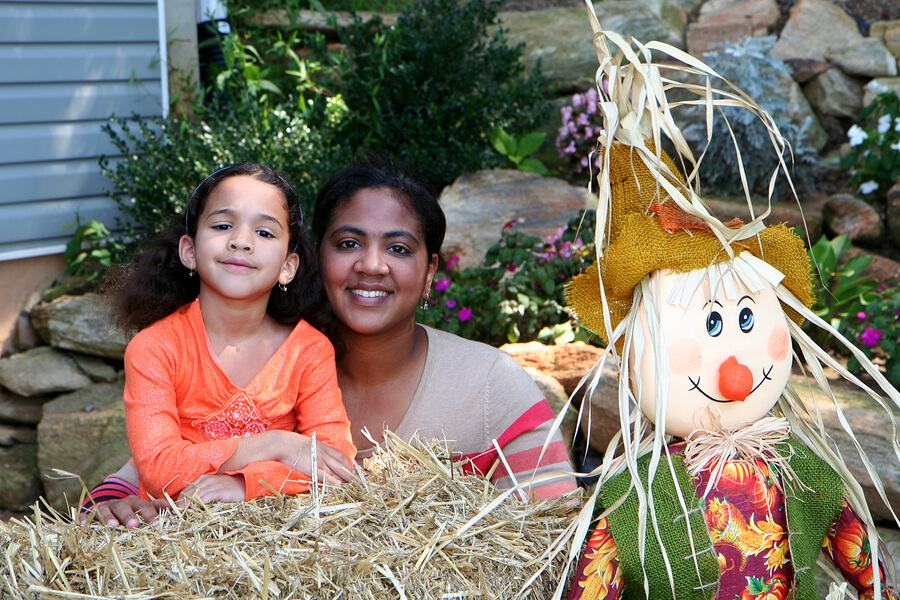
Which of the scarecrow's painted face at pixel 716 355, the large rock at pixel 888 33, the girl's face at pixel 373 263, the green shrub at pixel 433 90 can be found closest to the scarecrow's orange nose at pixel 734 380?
the scarecrow's painted face at pixel 716 355

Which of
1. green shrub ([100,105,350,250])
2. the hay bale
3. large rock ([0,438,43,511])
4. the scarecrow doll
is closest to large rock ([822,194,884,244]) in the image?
green shrub ([100,105,350,250])

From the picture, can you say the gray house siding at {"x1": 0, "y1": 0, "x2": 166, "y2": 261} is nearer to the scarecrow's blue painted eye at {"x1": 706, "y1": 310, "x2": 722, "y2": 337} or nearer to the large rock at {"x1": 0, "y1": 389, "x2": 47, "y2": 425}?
the large rock at {"x1": 0, "y1": 389, "x2": 47, "y2": 425}

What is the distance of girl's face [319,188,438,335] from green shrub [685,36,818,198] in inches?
144

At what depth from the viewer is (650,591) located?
177cm

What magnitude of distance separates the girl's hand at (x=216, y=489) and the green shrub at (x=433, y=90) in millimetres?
3548

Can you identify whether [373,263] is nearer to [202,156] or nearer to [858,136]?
[202,156]

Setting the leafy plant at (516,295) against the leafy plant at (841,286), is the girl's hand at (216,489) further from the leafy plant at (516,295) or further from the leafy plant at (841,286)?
the leafy plant at (841,286)

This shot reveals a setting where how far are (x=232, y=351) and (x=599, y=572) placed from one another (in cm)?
122

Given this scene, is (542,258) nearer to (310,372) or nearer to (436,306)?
(436,306)

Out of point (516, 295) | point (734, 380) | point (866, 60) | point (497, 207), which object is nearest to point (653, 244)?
point (734, 380)

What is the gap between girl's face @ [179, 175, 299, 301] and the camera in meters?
2.29

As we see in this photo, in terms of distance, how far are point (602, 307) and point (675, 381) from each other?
241 millimetres

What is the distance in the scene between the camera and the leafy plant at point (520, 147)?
5855 millimetres

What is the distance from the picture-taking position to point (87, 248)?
5.34 metres
